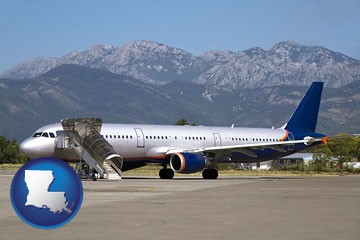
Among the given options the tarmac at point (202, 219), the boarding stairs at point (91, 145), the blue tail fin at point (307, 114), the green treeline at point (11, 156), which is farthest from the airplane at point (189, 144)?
the green treeline at point (11, 156)

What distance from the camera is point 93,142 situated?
44.1m

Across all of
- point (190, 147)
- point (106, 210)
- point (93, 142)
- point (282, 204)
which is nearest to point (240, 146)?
point (190, 147)

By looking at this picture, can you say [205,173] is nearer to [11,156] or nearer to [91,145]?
[91,145]

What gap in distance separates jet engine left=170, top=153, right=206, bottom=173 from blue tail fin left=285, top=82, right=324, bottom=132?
40.4 ft

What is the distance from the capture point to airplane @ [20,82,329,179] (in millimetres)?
46116

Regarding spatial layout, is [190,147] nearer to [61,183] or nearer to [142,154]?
[142,154]

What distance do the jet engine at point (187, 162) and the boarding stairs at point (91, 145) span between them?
4434mm

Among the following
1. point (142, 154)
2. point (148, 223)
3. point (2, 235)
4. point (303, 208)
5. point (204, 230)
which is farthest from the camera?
point (142, 154)

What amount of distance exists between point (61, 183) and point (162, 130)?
134ft

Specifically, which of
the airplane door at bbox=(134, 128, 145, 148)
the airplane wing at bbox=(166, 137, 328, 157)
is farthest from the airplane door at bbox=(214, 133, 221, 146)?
the airplane door at bbox=(134, 128, 145, 148)

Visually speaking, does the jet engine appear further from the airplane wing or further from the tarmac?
the tarmac

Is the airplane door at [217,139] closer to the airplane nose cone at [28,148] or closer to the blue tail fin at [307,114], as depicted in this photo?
the blue tail fin at [307,114]

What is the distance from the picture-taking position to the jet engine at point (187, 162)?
46312 mm

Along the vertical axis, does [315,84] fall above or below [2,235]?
above
